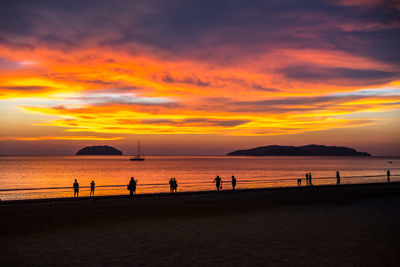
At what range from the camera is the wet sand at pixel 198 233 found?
39.5ft

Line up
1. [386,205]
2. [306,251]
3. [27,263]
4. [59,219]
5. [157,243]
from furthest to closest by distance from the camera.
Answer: [386,205] → [59,219] → [157,243] → [306,251] → [27,263]

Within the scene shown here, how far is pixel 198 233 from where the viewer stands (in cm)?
1622

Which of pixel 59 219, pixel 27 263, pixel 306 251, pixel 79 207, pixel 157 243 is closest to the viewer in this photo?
pixel 27 263

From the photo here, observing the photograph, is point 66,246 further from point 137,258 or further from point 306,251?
point 306,251

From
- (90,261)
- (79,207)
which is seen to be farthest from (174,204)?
(90,261)

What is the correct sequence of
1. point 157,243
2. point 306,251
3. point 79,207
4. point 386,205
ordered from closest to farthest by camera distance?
1. point 306,251
2. point 157,243
3. point 79,207
4. point 386,205

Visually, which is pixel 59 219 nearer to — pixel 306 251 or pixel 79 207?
pixel 79 207

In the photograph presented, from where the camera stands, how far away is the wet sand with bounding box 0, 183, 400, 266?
12.0 metres

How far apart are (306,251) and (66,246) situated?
867 centimetres

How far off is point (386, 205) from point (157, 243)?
60.7 ft

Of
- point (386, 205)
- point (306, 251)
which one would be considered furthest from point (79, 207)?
point (386, 205)

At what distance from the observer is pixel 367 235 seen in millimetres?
15625

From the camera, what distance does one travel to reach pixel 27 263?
37.5 ft

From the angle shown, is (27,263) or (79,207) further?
(79,207)
